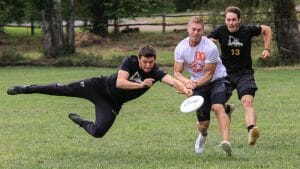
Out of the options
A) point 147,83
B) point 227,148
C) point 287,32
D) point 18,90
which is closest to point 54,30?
point 287,32

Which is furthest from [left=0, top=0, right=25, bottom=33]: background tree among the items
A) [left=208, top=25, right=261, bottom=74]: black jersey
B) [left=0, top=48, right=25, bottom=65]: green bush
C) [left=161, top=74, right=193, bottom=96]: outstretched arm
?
[left=161, top=74, right=193, bottom=96]: outstretched arm

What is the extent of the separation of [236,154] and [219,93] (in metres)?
0.88

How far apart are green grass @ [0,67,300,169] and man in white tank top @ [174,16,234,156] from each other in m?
0.58

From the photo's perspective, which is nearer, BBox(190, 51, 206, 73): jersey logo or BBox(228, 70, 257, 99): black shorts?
BBox(190, 51, 206, 73): jersey logo

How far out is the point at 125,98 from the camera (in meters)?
9.15

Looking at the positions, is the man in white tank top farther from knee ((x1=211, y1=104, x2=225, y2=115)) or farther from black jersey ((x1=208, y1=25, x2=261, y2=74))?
black jersey ((x1=208, y1=25, x2=261, y2=74))

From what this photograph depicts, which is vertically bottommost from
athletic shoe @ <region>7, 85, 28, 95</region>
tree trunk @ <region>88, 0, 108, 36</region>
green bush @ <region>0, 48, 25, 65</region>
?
green bush @ <region>0, 48, 25, 65</region>

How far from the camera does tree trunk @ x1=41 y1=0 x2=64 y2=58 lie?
30516 mm

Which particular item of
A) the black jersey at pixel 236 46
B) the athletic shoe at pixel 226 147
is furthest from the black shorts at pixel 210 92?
the athletic shoe at pixel 226 147

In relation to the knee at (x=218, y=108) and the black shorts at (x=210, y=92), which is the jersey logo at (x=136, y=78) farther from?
the knee at (x=218, y=108)

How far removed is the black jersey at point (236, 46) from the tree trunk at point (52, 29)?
21620 millimetres

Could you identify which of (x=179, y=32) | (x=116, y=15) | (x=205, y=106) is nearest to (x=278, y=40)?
(x=179, y=32)

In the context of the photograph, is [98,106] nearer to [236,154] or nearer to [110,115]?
[110,115]

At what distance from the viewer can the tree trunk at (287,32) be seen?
26094 millimetres
